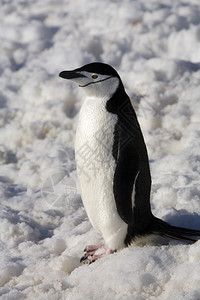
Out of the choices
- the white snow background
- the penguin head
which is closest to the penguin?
the penguin head

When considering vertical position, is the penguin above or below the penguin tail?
above

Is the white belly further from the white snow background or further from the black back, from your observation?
the white snow background

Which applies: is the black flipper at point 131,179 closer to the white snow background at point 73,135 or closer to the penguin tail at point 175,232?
the penguin tail at point 175,232

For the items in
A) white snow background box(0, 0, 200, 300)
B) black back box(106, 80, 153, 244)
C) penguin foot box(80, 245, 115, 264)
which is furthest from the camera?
penguin foot box(80, 245, 115, 264)

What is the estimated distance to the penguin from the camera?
7.12ft

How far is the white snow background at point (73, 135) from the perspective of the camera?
197 centimetres

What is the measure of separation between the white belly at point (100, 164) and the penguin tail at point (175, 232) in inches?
6.4

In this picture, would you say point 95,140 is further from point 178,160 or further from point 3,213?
point 178,160

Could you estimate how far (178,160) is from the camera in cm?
324

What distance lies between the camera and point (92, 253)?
230 cm

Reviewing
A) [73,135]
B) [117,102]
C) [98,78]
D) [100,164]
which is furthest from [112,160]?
[73,135]

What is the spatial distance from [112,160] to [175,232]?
44cm

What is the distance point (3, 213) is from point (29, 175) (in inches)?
25.6

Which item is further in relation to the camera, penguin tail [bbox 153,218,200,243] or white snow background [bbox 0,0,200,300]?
penguin tail [bbox 153,218,200,243]
